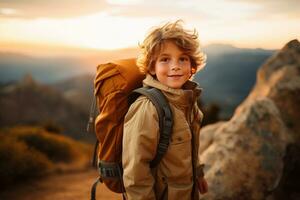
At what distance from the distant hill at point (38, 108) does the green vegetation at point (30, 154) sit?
47.3ft

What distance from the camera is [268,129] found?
5.05 metres

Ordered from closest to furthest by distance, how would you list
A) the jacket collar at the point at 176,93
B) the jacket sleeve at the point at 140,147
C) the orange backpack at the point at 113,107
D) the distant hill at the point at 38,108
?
the jacket sleeve at the point at 140,147, the jacket collar at the point at 176,93, the orange backpack at the point at 113,107, the distant hill at the point at 38,108

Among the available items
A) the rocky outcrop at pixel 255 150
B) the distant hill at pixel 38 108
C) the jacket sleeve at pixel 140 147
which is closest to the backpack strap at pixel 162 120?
the jacket sleeve at pixel 140 147

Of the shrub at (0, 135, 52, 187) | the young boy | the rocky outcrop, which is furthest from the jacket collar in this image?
the shrub at (0, 135, 52, 187)

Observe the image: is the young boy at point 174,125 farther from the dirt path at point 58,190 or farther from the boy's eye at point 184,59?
the dirt path at point 58,190

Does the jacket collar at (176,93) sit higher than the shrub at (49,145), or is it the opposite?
the jacket collar at (176,93)

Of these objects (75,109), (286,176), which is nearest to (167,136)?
(286,176)

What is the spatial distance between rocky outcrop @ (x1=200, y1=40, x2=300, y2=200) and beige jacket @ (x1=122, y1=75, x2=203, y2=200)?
6.07 ft

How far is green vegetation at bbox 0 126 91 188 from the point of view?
23.7 feet

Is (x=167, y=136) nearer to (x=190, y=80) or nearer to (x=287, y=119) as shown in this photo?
(x=190, y=80)

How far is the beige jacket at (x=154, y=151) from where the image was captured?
2670mm

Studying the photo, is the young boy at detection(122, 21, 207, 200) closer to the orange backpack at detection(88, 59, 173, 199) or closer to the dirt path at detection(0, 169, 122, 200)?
the orange backpack at detection(88, 59, 173, 199)

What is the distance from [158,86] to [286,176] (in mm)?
3087

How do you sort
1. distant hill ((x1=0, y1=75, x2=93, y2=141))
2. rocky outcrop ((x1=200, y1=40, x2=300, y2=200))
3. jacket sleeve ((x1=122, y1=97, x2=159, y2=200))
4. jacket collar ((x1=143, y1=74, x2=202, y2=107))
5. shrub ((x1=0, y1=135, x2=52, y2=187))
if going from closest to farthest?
jacket sleeve ((x1=122, y1=97, x2=159, y2=200)), jacket collar ((x1=143, y1=74, x2=202, y2=107)), rocky outcrop ((x1=200, y1=40, x2=300, y2=200)), shrub ((x1=0, y1=135, x2=52, y2=187)), distant hill ((x1=0, y1=75, x2=93, y2=141))
